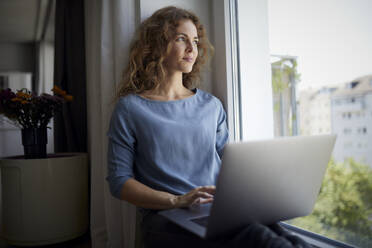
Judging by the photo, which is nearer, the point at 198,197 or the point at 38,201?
the point at 198,197

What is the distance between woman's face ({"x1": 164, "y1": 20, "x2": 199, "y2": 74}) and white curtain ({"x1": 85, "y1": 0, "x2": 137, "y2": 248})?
284 millimetres

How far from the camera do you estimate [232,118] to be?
1.44 m

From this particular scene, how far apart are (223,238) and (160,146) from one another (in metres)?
0.47

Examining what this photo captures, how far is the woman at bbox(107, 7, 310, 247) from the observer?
42.1 inches

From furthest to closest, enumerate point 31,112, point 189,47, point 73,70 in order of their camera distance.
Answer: point 73,70 → point 31,112 → point 189,47

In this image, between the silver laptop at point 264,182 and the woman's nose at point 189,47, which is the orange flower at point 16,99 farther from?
the silver laptop at point 264,182

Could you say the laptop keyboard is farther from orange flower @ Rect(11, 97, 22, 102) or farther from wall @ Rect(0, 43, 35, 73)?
wall @ Rect(0, 43, 35, 73)

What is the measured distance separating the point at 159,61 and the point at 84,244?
1.26m

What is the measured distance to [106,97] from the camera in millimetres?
1447

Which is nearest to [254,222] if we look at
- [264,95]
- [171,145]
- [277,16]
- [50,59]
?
[171,145]

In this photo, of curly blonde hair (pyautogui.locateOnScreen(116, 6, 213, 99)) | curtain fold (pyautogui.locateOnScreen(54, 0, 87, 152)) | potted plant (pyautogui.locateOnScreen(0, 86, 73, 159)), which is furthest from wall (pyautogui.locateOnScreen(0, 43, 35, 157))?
curly blonde hair (pyautogui.locateOnScreen(116, 6, 213, 99))

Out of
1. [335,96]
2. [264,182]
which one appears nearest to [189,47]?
[335,96]

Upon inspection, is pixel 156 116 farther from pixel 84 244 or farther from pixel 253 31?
pixel 84 244

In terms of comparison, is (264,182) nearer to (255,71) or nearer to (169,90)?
(169,90)
